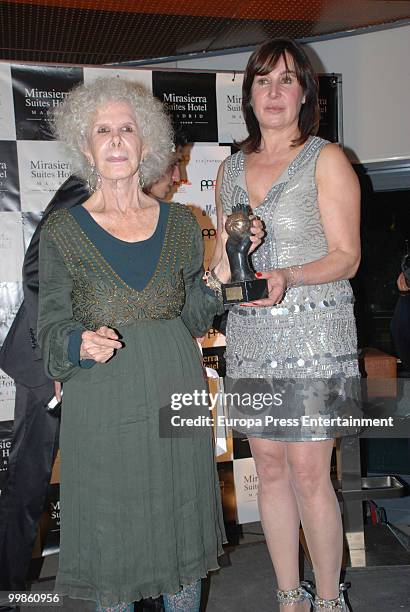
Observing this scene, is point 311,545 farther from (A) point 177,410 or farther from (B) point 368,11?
(B) point 368,11

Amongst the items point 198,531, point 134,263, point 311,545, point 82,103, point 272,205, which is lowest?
point 311,545

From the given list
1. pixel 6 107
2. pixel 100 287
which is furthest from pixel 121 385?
pixel 6 107

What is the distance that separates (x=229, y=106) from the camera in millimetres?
3012

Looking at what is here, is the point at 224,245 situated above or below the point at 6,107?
below

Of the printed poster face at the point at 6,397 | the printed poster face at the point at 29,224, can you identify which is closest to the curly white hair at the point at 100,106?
the printed poster face at the point at 29,224

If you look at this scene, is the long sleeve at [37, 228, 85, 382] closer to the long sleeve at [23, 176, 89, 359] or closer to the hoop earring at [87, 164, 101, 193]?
the hoop earring at [87, 164, 101, 193]

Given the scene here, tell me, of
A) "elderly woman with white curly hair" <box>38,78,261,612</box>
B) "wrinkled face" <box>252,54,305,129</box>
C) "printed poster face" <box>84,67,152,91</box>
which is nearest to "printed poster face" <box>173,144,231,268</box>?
"printed poster face" <box>84,67,152,91</box>

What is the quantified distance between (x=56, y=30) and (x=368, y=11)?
170 cm

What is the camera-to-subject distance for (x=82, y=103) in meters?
1.70

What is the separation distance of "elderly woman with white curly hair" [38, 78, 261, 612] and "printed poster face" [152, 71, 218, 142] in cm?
123

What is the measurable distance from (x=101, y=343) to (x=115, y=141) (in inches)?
21.8

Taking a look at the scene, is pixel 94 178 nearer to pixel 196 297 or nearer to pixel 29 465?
pixel 196 297

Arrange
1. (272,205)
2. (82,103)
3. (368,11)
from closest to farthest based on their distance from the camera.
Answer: (82,103)
(272,205)
(368,11)

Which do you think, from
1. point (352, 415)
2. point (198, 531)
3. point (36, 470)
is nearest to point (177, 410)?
point (198, 531)
